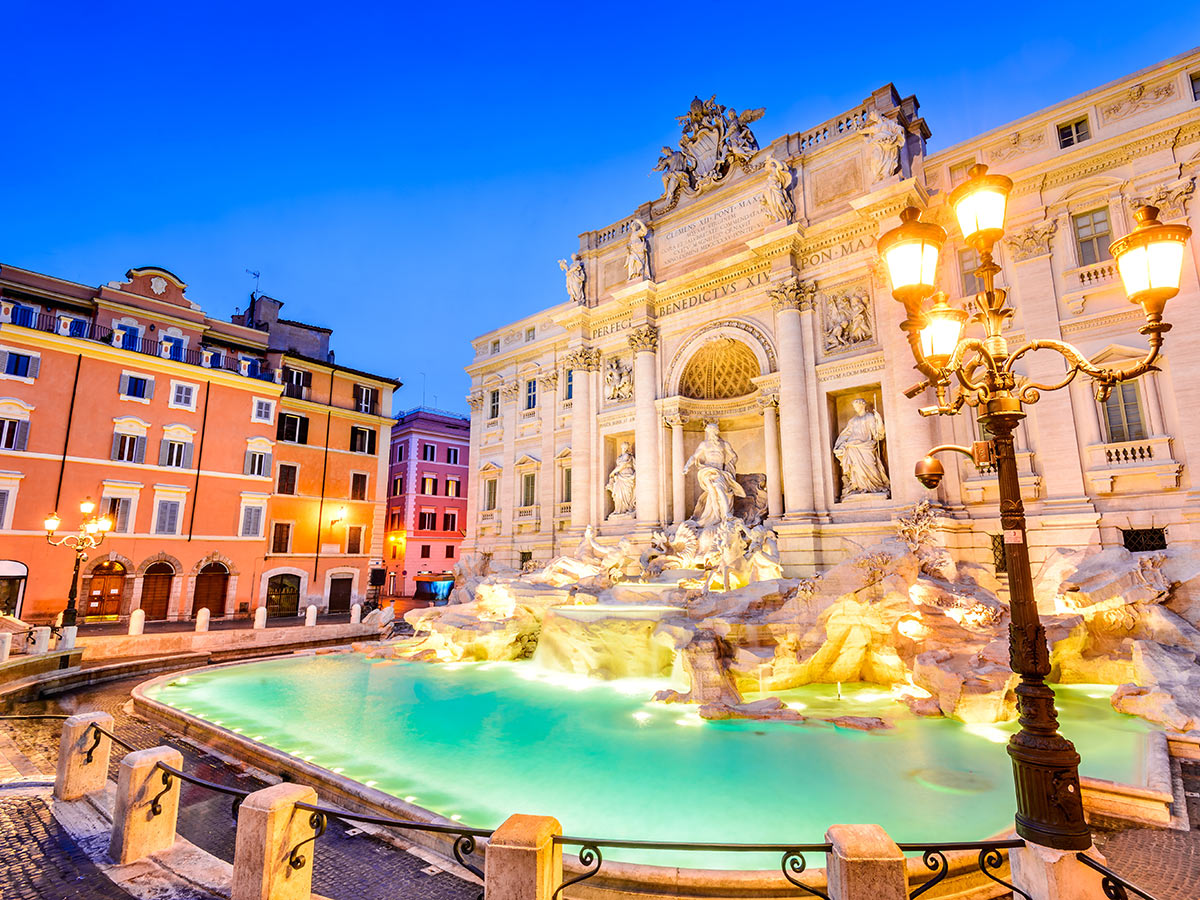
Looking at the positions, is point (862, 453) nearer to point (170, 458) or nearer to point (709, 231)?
point (709, 231)

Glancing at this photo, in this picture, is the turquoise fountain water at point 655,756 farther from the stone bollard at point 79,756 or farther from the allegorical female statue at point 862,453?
the allegorical female statue at point 862,453

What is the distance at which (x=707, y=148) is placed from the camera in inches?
893

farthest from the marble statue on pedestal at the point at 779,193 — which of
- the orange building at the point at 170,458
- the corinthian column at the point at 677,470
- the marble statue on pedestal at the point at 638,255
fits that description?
the orange building at the point at 170,458

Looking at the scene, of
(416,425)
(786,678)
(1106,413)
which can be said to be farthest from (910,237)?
(416,425)

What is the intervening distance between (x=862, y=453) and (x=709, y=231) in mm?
10015

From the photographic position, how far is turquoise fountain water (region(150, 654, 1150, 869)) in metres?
6.33

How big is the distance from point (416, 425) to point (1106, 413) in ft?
125

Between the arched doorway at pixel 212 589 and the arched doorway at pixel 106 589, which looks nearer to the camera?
the arched doorway at pixel 106 589

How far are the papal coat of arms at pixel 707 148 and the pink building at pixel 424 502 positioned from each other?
26491 millimetres

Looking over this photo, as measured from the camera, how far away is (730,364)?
22.4m

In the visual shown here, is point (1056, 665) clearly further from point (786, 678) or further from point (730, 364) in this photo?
point (730, 364)

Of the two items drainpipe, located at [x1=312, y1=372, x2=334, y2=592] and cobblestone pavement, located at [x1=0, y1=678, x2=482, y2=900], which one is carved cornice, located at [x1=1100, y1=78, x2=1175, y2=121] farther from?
drainpipe, located at [x1=312, y1=372, x2=334, y2=592]

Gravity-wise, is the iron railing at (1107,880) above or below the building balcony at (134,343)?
below

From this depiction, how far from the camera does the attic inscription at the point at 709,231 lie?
2105cm
